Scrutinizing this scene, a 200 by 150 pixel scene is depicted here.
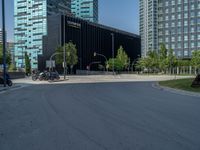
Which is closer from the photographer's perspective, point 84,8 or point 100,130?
point 100,130

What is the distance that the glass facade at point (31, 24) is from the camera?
148 meters

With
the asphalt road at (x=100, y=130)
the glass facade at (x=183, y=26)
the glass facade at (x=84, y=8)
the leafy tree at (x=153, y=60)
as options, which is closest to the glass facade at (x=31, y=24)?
the glass facade at (x=84, y=8)

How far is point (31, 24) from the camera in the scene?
506ft

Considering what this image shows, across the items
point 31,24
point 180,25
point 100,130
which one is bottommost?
point 100,130

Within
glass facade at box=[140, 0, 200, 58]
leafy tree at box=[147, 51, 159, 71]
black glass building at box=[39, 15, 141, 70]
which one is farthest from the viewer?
glass facade at box=[140, 0, 200, 58]

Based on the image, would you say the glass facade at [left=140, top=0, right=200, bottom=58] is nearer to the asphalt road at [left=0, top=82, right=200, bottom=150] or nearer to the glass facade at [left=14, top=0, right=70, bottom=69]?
the glass facade at [left=14, top=0, right=70, bottom=69]

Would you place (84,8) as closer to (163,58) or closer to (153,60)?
(153,60)

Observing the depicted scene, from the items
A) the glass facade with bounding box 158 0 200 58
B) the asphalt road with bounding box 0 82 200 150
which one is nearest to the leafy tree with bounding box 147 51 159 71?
the glass facade with bounding box 158 0 200 58

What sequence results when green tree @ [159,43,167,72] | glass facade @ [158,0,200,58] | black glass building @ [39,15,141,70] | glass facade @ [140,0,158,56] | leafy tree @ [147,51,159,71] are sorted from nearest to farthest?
green tree @ [159,43,167,72] → leafy tree @ [147,51,159,71] → black glass building @ [39,15,141,70] → glass facade @ [158,0,200,58] → glass facade @ [140,0,158,56]

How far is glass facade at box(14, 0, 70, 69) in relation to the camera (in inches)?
5846

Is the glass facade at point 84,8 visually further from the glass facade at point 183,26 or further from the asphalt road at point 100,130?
the asphalt road at point 100,130

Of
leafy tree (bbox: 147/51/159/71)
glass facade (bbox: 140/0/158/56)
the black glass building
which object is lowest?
leafy tree (bbox: 147/51/159/71)

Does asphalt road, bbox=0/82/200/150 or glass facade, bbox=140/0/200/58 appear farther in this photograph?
glass facade, bbox=140/0/200/58

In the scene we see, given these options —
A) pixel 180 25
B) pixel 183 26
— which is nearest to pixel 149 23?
pixel 180 25
